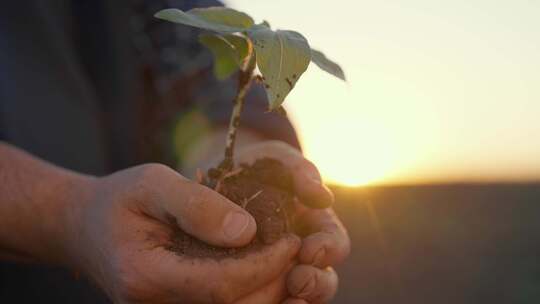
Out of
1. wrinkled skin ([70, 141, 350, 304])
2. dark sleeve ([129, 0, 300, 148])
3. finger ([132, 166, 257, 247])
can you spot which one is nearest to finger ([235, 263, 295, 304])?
wrinkled skin ([70, 141, 350, 304])

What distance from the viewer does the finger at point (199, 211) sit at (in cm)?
116

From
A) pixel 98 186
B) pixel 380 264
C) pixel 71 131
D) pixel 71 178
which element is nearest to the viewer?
pixel 98 186

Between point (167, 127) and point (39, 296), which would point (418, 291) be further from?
point (39, 296)

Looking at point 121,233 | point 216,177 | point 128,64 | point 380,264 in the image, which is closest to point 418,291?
point 380,264

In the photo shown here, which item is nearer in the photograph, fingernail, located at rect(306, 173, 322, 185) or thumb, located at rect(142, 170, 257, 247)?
thumb, located at rect(142, 170, 257, 247)

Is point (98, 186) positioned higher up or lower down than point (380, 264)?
higher up

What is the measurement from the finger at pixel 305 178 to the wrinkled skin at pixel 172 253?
Result: 19 cm

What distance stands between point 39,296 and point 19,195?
0.61 meters

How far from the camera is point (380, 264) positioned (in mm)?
4316

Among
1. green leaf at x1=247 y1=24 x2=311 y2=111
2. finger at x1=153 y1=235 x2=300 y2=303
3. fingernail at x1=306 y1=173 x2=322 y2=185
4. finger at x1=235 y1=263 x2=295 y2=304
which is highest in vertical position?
green leaf at x1=247 y1=24 x2=311 y2=111

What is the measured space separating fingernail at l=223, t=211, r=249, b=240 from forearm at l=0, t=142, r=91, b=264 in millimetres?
416

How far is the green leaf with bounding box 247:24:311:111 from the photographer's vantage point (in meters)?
1.06

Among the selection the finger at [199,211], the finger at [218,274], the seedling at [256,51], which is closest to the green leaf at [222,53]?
the seedling at [256,51]

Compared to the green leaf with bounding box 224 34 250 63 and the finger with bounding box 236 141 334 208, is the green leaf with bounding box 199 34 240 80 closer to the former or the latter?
the green leaf with bounding box 224 34 250 63
